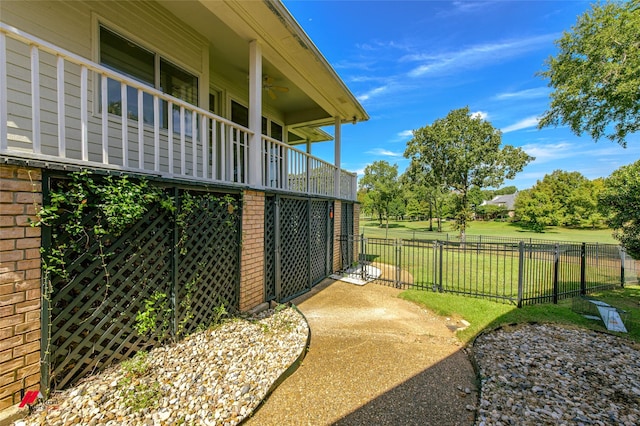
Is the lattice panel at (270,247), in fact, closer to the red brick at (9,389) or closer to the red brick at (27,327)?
the red brick at (27,327)

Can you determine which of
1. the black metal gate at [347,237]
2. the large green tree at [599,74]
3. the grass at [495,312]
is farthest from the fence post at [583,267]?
the black metal gate at [347,237]

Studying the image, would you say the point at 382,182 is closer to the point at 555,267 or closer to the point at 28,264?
the point at 555,267

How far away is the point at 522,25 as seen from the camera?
9266 mm

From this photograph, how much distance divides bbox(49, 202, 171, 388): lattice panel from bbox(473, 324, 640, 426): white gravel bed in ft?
13.0

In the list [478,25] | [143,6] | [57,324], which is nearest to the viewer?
[57,324]

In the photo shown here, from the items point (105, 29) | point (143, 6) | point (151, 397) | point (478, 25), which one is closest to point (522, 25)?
point (478, 25)

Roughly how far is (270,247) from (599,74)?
12897mm

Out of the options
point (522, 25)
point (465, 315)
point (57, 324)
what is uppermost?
point (522, 25)

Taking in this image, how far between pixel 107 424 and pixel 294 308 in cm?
329

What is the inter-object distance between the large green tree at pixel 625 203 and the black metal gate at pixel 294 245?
25.1 ft

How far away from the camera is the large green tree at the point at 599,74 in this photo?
8250 mm

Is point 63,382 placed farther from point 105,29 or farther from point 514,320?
point 514,320

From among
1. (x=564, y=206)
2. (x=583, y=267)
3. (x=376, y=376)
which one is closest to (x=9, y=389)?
(x=376, y=376)

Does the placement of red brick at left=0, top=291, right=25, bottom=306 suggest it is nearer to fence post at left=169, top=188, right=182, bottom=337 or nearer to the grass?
fence post at left=169, top=188, right=182, bottom=337
